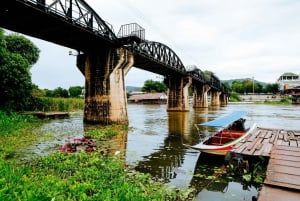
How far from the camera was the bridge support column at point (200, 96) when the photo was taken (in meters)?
75.6

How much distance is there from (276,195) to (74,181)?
4876 mm

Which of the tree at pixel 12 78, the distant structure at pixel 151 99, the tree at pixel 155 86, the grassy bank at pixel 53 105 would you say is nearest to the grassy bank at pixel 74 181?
the tree at pixel 12 78

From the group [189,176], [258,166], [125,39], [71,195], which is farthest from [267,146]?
[125,39]

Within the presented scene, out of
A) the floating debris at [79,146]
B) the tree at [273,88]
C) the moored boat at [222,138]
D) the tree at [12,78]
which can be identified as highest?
the tree at [273,88]

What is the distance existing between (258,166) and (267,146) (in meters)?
1.59

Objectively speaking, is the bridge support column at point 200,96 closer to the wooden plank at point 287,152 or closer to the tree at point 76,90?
the tree at point 76,90

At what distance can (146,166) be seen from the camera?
10.1 metres

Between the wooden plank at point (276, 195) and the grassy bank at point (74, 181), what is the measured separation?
2.56m

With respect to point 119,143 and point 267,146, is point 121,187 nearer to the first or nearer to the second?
point 267,146

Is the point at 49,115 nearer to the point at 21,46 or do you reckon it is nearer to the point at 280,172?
the point at 280,172

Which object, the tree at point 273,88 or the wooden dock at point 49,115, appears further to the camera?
the tree at point 273,88

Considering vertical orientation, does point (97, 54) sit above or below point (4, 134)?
above

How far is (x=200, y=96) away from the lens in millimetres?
77875

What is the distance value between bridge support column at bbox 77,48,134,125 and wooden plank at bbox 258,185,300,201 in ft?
69.0
